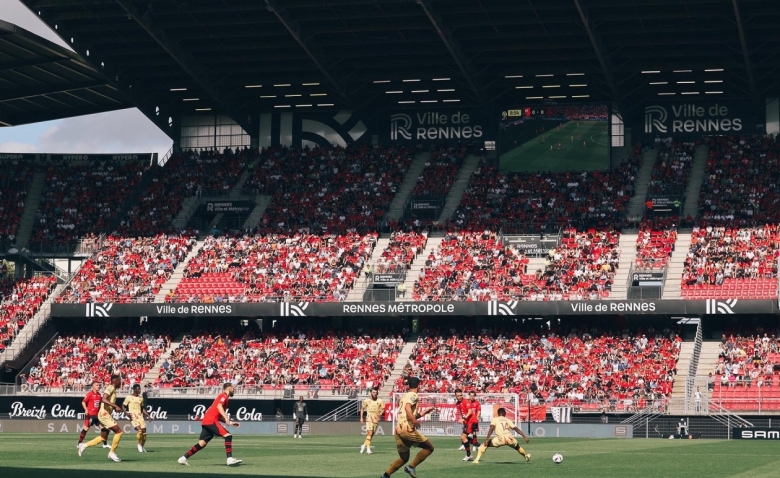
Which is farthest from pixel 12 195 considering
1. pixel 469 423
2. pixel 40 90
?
pixel 469 423

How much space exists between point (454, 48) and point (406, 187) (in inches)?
414

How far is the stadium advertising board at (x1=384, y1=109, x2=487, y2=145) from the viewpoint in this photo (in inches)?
2852

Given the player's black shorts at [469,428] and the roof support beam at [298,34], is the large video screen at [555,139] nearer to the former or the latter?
the roof support beam at [298,34]

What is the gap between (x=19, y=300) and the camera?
65.8 metres

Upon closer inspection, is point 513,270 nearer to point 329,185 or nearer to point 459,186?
point 459,186

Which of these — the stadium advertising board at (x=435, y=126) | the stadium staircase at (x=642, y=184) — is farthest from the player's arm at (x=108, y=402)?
the stadium advertising board at (x=435, y=126)

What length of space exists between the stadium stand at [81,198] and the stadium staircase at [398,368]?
2138 cm

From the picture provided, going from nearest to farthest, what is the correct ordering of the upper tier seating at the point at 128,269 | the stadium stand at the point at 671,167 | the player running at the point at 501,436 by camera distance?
the player running at the point at 501,436
the upper tier seating at the point at 128,269
the stadium stand at the point at 671,167

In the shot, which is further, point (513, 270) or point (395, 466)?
point (513, 270)

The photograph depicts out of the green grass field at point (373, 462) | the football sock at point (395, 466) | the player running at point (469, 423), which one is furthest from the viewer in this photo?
the player running at point (469, 423)

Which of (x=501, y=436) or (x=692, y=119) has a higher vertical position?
(x=692, y=119)

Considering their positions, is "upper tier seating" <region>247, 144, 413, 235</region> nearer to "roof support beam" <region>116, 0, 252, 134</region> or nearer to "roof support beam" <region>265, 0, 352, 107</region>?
Answer: "roof support beam" <region>116, 0, 252, 134</region>

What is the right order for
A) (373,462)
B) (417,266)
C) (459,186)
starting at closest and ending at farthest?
(373,462) → (417,266) → (459,186)

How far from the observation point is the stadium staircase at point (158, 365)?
5928cm
